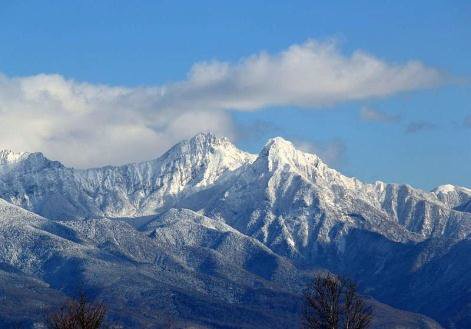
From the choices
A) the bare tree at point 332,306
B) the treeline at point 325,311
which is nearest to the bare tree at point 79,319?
the treeline at point 325,311

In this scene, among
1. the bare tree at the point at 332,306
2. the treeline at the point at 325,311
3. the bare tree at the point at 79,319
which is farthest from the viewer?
the bare tree at the point at 332,306

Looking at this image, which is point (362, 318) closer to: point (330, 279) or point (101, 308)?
point (330, 279)

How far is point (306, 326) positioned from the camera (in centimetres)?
18088

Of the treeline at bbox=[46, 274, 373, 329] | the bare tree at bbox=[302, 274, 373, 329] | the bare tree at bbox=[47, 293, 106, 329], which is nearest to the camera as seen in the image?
Answer: the bare tree at bbox=[47, 293, 106, 329]

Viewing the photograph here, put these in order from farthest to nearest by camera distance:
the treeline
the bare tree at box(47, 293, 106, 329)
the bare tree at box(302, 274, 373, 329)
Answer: the bare tree at box(302, 274, 373, 329) < the treeline < the bare tree at box(47, 293, 106, 329)

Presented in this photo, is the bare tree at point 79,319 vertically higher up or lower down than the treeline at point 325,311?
lower down

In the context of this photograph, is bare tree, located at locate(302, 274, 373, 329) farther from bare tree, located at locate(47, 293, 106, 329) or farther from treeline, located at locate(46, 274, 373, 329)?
bare tree, located at locate(47, 293, 106, 329)

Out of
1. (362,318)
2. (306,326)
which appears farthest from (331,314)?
(306,326)

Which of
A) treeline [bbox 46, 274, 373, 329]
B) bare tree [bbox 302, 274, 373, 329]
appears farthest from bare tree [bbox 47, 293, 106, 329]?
bare tree [bbox 302, 274, 373, 329]

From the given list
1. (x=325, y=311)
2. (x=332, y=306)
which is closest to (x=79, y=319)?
(x=325, y=311)

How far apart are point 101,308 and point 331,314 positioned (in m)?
28.7

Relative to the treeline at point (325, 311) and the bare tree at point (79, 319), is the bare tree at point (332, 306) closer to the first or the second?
the treeline at point (325, 311)

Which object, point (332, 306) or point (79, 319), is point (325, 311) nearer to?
point (332, 306)

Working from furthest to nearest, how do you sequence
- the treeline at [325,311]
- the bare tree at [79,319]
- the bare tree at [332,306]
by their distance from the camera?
1. the bare tree at [332,306]
2. the treeline at [325,311]
3. the bare tree at [79,319]
